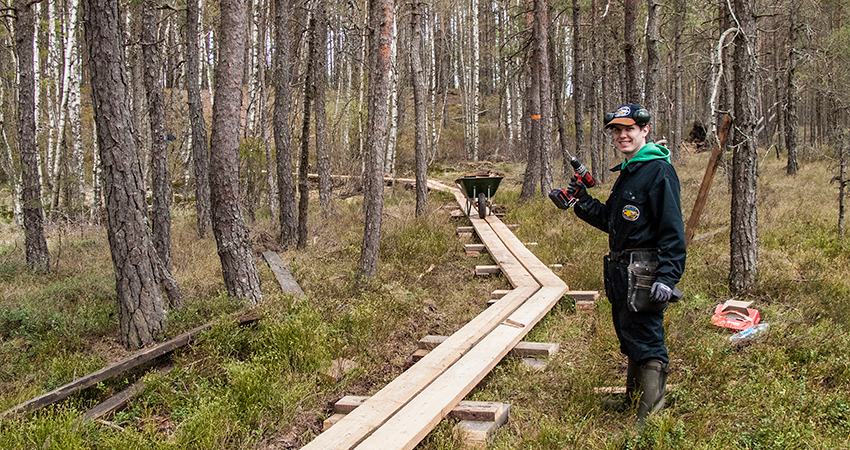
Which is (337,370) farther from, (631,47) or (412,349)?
(631,47)

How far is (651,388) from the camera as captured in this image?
11.1 feet

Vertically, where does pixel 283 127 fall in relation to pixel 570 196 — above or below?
above

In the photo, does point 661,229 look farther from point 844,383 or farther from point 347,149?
point 347,149

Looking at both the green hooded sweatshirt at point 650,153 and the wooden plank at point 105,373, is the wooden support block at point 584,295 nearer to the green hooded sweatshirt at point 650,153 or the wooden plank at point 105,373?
the green hooded sweatshirt at point 650,153

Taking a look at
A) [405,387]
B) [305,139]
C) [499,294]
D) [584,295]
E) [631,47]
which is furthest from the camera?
[631,47]

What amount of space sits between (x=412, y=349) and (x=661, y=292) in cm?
284

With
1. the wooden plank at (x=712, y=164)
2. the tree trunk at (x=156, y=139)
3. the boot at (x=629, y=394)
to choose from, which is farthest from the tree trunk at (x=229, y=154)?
the wooden plank at (x=712, y=164)

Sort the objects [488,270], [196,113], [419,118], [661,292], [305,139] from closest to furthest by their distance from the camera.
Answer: [661,292] < [488,270] < [305,139] < [196,113] < [419,118]

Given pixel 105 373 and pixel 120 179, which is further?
pixel 120 179

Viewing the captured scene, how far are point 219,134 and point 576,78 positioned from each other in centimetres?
1399

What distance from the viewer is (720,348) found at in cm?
449

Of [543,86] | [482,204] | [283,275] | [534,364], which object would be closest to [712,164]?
[534,364]

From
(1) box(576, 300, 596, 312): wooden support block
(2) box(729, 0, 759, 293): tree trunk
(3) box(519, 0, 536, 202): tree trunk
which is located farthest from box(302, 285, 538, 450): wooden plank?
(3) box(519, 0, 536, 202): tree trunk

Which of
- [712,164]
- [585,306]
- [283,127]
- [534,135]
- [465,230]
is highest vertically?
[534,135]
